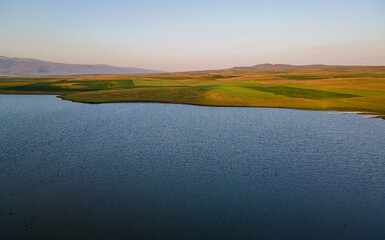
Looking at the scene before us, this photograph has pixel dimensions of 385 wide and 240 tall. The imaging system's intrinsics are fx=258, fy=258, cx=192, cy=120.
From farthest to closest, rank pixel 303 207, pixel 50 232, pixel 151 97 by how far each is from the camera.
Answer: pixel 151 97 → pixel 303 207 → pixel 50 232

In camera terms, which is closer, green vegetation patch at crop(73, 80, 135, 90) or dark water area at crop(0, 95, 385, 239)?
dark water area at crop(0, 95, 385, 239)

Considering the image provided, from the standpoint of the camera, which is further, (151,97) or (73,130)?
(151,97)

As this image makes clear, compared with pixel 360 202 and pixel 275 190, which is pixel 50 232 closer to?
pixel 275 190

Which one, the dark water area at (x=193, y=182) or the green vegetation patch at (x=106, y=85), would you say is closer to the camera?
the dark water area at (x=193, y=182)

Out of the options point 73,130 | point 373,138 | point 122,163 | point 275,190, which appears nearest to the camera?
point 275,190

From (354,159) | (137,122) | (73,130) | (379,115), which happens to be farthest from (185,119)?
(379,115)

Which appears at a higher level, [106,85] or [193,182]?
[106,85]

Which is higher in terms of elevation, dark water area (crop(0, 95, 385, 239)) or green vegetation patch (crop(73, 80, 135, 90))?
green vegetation patch (crop(73, 80, 135, 90))

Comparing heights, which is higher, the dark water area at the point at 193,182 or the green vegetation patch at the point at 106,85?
the green vegetation patch at the point at 106,85
